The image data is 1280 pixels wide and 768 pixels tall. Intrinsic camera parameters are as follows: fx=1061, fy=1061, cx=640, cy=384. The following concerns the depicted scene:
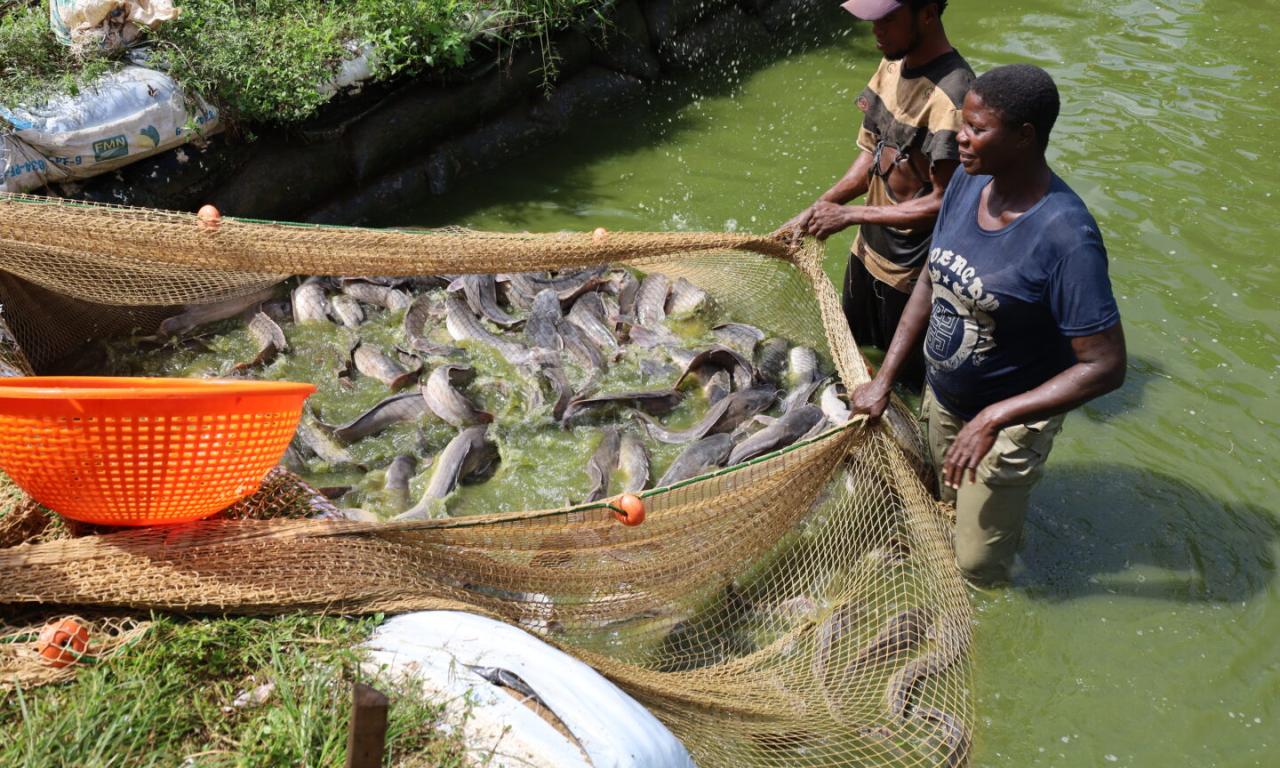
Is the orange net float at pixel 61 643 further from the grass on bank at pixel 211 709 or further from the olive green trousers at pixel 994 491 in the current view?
the olive green trousers at pixel 994 491

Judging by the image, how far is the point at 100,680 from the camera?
280cm

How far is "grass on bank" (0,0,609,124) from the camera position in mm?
6520

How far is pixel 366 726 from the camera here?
1913 millimetres

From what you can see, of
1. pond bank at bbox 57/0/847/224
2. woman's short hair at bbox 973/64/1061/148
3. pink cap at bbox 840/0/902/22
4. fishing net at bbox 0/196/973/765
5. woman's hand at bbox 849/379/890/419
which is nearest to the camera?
fishing net at bbox 0/196/973/765

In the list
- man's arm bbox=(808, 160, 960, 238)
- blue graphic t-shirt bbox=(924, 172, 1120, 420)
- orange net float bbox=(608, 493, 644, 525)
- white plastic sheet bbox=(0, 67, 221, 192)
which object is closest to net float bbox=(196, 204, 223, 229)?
white plastic sheet bbox=(0, 67, 221, 192)

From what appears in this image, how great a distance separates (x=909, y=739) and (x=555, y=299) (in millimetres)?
3459

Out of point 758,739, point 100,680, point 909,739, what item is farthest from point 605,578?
point 100,680

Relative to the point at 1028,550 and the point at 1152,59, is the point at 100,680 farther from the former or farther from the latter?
the point at 1152,59

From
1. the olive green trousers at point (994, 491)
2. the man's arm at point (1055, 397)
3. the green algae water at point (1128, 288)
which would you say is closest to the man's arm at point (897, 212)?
the olive green trousers at point (994, 491)

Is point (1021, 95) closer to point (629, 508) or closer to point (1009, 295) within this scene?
point (1009, 295)

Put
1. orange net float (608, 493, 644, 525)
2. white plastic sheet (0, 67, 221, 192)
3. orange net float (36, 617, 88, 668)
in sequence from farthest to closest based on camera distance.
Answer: white plastic sheet (0, 67, 221, 192)
orange net float (608, 493, 644, 525)
orange net float (36, 617, 88, 668)

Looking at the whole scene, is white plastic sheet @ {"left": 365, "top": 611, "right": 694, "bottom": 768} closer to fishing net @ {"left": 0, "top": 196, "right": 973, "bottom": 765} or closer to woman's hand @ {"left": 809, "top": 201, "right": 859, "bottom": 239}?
fishing net @ {"left": 0, "top": 196, "right": 973, "bottom": 765}

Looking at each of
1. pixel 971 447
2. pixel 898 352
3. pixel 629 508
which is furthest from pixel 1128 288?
pixel 629 508

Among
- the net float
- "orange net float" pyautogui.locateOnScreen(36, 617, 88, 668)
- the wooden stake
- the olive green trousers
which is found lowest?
the olive green trousers
